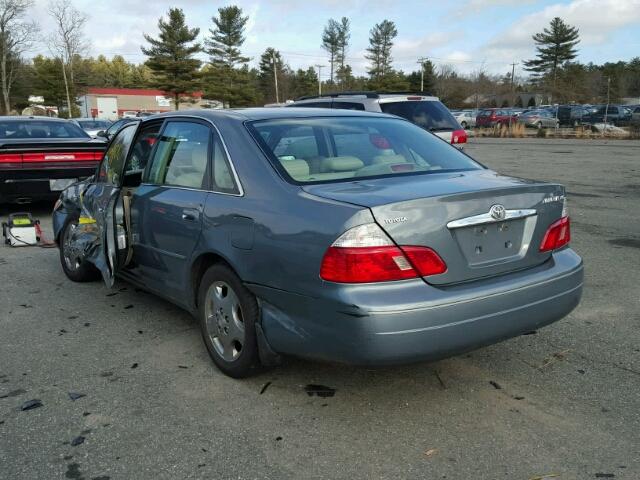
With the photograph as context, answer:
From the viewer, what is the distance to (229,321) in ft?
11.7

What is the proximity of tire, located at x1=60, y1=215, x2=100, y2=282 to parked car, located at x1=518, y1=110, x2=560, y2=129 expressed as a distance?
131ft

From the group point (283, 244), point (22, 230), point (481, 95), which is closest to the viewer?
point (283, 244)

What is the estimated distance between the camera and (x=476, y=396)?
3383mm

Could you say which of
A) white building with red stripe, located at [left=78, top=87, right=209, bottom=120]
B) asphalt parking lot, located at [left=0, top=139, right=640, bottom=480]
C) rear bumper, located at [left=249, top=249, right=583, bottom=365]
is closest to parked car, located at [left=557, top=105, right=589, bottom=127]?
white building with red stripe, located at [left=78, top=87, right=209, bottom=120]

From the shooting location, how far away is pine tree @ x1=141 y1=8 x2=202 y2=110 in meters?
62.7

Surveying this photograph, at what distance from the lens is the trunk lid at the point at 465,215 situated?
9.41 feet

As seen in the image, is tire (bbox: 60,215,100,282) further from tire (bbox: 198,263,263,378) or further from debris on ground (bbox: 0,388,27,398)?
tire (bbox: 198,263,263,378)

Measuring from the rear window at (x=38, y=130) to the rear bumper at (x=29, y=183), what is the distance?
66.8 inches

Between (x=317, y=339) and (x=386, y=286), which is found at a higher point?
(x=386, y=286)

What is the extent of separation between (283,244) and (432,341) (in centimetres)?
86

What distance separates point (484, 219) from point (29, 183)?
7.58 meters

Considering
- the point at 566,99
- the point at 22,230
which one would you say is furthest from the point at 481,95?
the point at 22,230

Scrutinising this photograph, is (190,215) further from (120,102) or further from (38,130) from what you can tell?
(120,102)

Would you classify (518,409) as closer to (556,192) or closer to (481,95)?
(556,192)
